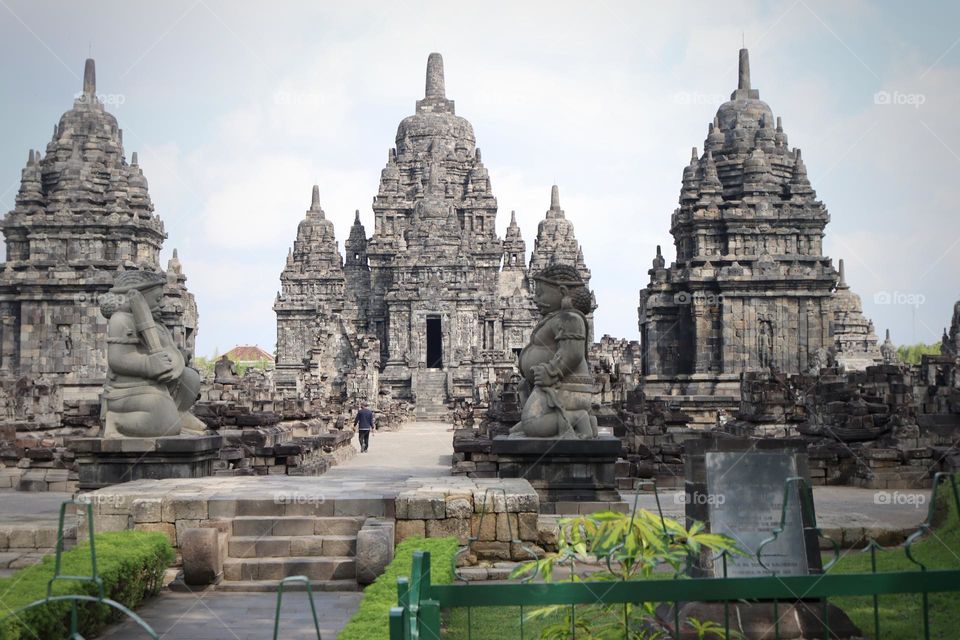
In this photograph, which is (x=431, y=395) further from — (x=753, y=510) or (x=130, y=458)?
(x=753, y=510)

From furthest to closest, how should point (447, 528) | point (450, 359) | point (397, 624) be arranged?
point (450, 359) → point (447, 528) → point (397, 624)

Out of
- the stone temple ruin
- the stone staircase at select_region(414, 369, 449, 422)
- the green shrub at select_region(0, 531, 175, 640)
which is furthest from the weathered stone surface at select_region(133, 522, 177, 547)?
the stone staircase at select_region(414, 369, 449, 422)

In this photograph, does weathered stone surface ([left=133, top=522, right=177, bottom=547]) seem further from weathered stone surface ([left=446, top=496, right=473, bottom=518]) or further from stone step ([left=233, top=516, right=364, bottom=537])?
weathered stone surface ([left=446, top=496, right=473, bottom=518])

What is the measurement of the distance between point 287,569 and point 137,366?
307 centimetres

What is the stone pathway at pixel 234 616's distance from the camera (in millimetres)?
5527

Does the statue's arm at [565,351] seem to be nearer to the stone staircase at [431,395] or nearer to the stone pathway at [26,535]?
the stone pathway at [26,535]

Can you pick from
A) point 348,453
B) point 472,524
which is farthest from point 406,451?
point 472,524

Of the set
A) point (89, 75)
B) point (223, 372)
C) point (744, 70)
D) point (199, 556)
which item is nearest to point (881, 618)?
point (199, 556)

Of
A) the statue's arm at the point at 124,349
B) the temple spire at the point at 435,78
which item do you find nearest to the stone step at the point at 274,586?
the statue's arm at the point at 124,349

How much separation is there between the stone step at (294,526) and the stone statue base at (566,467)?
1827mm

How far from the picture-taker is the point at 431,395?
45.9 meters

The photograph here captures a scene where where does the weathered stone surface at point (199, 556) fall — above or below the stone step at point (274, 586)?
above

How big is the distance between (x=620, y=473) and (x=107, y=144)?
27741 mm

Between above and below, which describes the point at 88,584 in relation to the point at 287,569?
above
